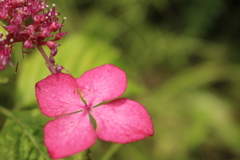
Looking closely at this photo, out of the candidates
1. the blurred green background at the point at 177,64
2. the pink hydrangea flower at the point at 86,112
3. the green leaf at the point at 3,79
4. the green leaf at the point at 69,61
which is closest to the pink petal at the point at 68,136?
the pink hydrangea flower at the point at 86,112

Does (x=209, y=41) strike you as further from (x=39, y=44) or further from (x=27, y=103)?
(x=39, y=44)

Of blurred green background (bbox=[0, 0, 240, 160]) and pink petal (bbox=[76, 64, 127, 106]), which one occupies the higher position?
pink petal (bbox=[76, 64, 127, 106])

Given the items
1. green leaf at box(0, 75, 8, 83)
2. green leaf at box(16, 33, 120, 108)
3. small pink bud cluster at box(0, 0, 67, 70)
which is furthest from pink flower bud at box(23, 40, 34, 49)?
green leaf at box(16, 33, 120, 108)

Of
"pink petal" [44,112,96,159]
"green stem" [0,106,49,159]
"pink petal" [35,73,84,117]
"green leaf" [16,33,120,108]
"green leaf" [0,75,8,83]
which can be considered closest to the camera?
"pink petal" [44,112,96,159]

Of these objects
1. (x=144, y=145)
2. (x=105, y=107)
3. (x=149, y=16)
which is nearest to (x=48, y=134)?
(x=105, y=107)

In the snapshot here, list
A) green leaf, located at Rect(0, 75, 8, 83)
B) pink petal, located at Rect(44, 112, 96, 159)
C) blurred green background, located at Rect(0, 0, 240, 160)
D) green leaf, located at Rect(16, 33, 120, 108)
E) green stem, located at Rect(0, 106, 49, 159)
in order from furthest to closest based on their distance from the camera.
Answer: blurred green background, located at Rect(0, 0, 240, 160) → green leaf, located at Rect(16, 33, 120, 108) → green leaf, located at Rect(0, 75, 8, 83) → green stem, located at Rect(0, 106, 49, 159) → pink petal, located at Rect(44, 112, 96, 159)

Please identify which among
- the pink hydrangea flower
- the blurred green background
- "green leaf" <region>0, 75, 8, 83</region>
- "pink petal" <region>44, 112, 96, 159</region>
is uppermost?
the pink hydrangea flower

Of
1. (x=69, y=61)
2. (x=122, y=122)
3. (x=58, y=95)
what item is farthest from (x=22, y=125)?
(x=69, y=61)

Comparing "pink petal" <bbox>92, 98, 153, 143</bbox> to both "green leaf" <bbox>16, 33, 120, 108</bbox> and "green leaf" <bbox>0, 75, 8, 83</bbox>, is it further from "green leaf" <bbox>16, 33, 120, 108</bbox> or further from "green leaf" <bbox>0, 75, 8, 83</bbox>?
"green leaf" <bbox>16, 33, 120, 108</bbox>
